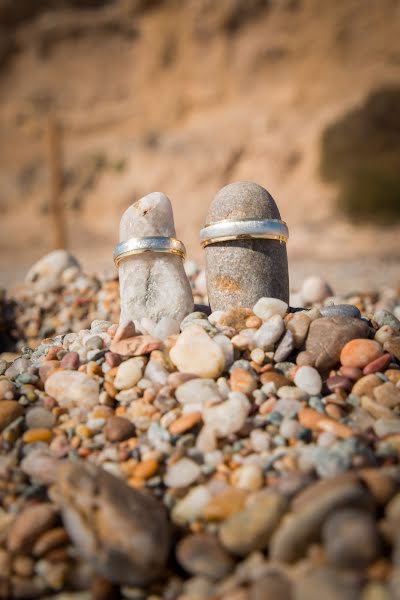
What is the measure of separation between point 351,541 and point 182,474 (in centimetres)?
64

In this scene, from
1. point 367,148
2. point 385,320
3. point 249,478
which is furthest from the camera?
point 367,148

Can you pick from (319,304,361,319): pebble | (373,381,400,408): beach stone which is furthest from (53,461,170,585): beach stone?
(319,304,361,319): pebble

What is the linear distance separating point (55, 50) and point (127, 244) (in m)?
16.5

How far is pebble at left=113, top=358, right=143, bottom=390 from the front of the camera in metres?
2.17

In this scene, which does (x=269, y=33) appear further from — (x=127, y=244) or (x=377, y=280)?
(x=127, y=244)

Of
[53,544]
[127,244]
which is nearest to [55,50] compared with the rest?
[127,244]

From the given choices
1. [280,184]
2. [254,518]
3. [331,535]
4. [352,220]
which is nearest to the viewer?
[331,535]

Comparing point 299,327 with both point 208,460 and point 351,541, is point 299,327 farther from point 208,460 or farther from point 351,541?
point 351,541

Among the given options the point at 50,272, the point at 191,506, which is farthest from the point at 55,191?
the point at 191,506

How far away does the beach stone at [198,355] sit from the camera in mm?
2145

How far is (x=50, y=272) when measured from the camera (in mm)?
4887

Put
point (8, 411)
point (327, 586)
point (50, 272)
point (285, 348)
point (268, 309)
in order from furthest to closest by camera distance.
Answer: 1. point (50, 272)
2. point (268, 309)
3. point (285, 348)
4. point (8, 411)
5. point (327, 586)

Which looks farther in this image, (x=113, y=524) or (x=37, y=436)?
(x=37, y=436)

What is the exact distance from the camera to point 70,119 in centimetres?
1565
